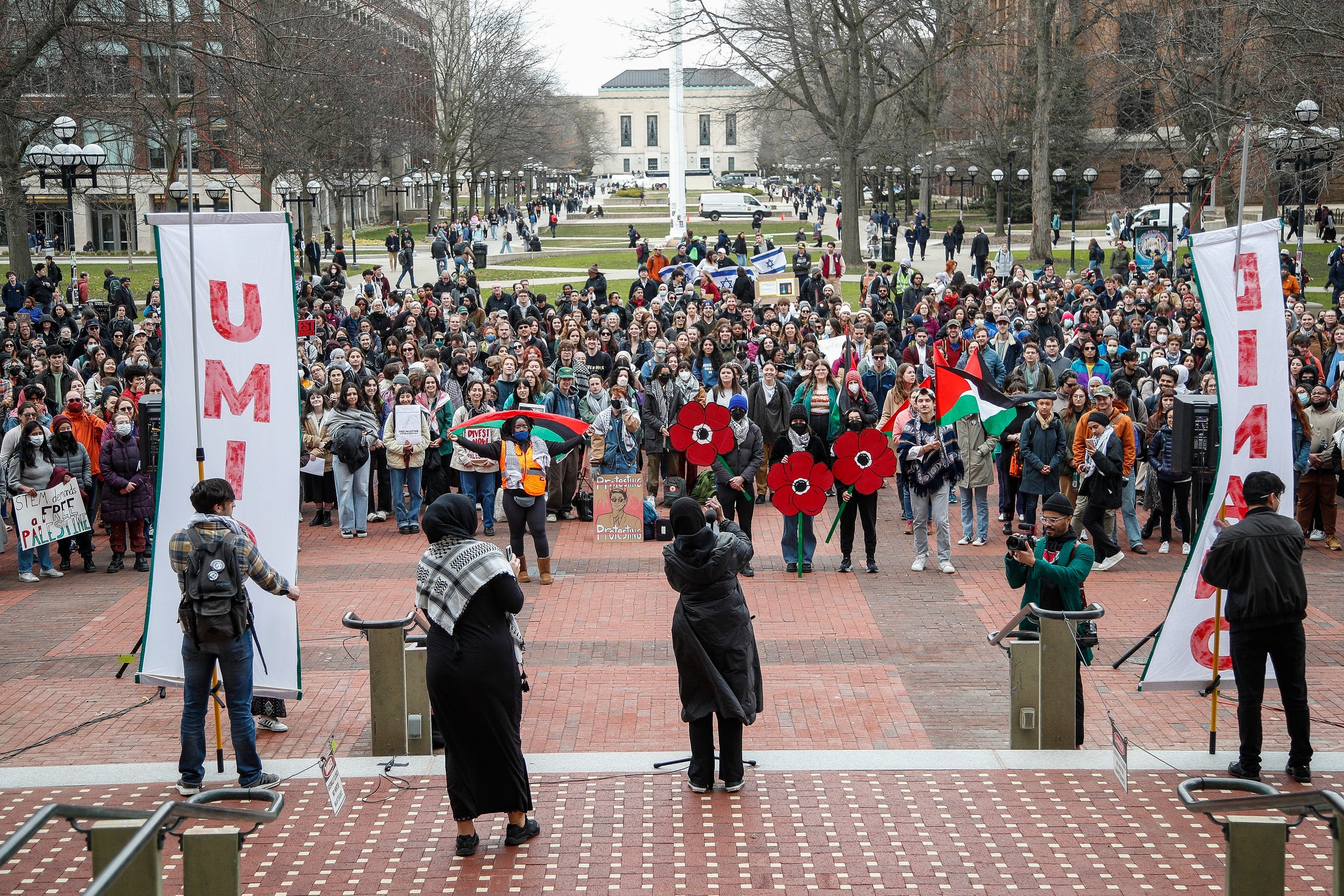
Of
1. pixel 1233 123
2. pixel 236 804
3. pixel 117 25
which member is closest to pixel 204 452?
pixel 236 804

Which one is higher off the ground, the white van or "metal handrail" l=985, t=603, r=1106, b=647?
the white van

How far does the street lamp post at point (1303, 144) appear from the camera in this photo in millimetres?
22062

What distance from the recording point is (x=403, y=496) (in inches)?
586

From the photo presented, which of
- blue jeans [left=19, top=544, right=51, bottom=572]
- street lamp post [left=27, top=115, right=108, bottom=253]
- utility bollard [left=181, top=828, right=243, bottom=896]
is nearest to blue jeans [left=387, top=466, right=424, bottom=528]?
blue jeans [left=19, top=544, right=51, bottom=572]

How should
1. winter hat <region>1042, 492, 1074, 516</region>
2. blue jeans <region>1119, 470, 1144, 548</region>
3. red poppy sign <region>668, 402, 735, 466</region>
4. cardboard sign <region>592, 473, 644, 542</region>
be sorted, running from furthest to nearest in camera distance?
1. cardboard sign <region>592, 473, 644, 542</region>
2. blue jeans <region>1119, 470, 1144, 548</region>
3. red poppy sign <region>668, 402, 735, 466</region>
4. winter hat <region>1042, 492, 1074, 516</region>

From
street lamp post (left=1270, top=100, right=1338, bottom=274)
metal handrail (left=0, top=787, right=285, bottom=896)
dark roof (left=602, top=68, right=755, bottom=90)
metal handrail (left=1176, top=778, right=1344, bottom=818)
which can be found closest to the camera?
metal handrail (left=0, top=787, right=285, bottom=896)

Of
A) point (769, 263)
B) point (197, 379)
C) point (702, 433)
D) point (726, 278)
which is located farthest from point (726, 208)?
point (197, 379)

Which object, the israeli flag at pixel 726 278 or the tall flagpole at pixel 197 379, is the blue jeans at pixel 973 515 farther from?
the israeli flag at pixel 726 278

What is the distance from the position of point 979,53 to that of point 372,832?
2421 inches

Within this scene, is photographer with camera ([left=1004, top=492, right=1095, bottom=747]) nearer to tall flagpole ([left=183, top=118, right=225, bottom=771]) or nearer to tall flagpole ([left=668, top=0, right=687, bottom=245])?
tall flagpole ([left=183, top=118, right=225, bottom=771])

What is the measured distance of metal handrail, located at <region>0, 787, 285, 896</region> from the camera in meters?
4.17

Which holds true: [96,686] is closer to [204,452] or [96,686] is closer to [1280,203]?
[204,452]

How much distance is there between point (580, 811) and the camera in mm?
7297

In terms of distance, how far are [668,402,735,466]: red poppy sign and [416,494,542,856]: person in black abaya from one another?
6.02 metres
